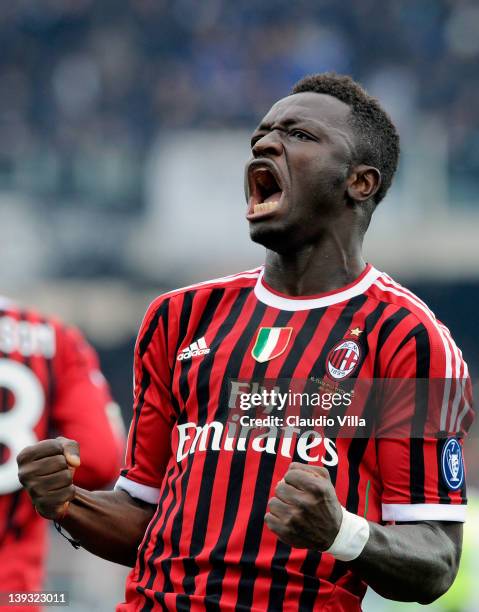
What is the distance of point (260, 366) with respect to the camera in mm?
2795

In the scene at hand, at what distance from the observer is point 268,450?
269 centimetres

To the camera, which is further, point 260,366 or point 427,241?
point 427,241

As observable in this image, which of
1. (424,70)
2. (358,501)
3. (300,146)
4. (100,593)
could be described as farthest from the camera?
(424,70)

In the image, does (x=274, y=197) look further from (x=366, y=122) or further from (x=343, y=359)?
(x=343, y=359)

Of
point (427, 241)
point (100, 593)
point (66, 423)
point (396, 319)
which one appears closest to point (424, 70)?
point (427, 241)

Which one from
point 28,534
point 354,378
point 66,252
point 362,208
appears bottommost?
point 28,534

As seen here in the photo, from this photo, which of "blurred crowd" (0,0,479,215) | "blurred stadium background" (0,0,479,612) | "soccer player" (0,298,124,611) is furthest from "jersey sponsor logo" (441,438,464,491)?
"blurred crowd" (0,0,479,215)

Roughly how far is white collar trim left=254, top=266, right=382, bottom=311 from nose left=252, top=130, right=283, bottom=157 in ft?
1.13

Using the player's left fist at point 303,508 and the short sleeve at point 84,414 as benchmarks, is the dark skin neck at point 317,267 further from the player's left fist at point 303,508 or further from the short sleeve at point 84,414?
the short sleeve at point 84,414

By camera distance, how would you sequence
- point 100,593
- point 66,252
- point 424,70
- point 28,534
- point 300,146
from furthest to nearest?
point 424,70, point 66,252, point 100,593, point 28,534, point 300,146

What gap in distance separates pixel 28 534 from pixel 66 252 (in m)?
9.51

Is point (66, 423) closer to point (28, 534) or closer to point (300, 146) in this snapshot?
point (28, 534)

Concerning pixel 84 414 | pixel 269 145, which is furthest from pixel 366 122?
pixel 84 414

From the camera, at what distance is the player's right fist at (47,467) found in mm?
2617
